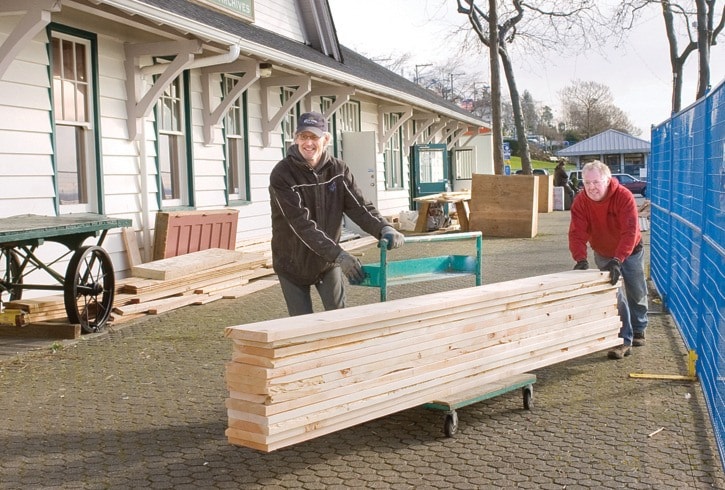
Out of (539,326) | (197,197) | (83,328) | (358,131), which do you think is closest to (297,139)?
(539,326)

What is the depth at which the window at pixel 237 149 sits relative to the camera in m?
14.9

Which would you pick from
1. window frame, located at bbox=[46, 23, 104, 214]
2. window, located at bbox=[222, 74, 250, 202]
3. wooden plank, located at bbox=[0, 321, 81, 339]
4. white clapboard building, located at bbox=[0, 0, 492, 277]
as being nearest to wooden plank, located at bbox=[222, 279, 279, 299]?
white clapboard building, located at bbox=[0, 0, 492, 277]

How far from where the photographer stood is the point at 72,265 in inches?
330

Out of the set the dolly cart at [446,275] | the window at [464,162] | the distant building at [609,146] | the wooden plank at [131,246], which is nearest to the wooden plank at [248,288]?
the wooden plank at [131,246]

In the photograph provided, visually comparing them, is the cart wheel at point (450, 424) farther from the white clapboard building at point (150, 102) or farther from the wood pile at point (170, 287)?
the white clapboard building at point (150, 102)

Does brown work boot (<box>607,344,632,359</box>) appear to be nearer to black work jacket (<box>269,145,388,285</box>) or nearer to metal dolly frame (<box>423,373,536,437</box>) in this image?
metal dolly frame (<box>423,373,536,437</box>)

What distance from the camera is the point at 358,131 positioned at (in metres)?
21.3

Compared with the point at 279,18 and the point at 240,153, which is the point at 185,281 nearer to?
the point at 240,153

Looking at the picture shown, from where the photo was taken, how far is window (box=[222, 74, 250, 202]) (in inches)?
587

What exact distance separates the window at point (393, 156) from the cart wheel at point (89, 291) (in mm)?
14837

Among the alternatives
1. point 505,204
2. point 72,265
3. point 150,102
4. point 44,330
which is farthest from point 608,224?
point 505,204

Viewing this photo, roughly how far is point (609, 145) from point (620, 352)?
70.1 metres

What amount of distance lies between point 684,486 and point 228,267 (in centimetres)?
844

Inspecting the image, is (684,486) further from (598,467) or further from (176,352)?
(176,352)
